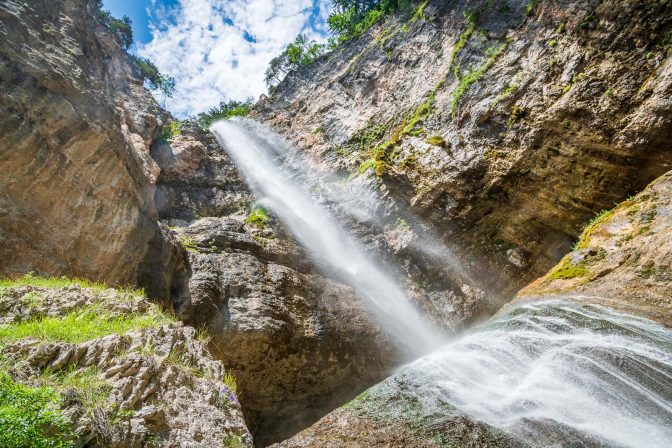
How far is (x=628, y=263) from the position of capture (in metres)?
7.91

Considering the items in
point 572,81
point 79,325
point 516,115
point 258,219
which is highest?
point 572,81

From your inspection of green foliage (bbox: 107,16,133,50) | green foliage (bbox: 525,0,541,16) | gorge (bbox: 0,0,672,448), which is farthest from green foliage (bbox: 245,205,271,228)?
green foliage (bbox: 107,16,133,50)

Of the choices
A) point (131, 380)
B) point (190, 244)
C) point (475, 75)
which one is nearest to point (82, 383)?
point (131, 380)

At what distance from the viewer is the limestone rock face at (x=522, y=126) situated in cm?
1034

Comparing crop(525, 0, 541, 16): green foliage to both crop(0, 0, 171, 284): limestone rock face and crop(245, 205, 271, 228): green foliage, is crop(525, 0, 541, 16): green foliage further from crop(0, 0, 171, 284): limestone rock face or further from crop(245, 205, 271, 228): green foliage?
crop(0, 0, 171, 284): limestone rock face

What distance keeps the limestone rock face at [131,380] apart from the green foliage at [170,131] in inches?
642

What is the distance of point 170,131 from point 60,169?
1338 cm

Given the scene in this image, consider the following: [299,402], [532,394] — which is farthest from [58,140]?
[532,394]

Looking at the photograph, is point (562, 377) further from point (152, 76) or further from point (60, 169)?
point (152, 76)

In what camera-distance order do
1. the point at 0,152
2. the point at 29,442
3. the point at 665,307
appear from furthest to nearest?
1. the point at 0,152
2. the point at 665,307
3. the point at 29,442

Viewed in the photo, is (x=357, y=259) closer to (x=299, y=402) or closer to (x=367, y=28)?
(x=299, y=402)

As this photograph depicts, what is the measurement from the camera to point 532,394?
5082 mm

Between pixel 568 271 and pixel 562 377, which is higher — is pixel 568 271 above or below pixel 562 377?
above

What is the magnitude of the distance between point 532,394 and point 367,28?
26113mm
